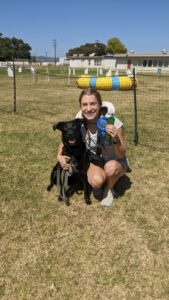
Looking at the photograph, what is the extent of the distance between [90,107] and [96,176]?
36.7 inches

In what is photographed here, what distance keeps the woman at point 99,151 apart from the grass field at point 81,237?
0.37 meters

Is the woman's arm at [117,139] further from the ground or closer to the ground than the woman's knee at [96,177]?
further from the ground

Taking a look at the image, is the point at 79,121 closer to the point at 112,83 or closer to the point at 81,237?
the point at 81,237

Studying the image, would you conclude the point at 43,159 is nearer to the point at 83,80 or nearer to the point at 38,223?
the point at 38,223

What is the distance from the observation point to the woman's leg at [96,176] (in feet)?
14.0

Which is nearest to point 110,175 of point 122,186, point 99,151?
point 99,151

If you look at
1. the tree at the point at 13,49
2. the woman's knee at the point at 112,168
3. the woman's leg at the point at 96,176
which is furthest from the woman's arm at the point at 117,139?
the tree at the point at 13,49

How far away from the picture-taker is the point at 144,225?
4.02 metres

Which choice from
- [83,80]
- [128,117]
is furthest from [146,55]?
[128,117]

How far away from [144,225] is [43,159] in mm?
2751

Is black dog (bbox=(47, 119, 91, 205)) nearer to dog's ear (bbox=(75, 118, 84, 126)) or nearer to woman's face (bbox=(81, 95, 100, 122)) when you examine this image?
dog's ear (bbox=(75, 118, 84, 126))

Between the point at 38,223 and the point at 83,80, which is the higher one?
the point at 83,80

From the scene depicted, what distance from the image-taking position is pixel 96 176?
4281mm

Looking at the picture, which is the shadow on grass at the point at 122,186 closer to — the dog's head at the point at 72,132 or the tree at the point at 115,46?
the dog's head at the point at 72,132
